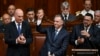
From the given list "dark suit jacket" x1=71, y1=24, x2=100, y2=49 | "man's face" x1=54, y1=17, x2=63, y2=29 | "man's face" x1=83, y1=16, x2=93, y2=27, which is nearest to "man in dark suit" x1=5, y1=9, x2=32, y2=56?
"man's face" x1=54, y1=17, x2=63, y2=29

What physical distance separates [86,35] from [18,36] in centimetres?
118

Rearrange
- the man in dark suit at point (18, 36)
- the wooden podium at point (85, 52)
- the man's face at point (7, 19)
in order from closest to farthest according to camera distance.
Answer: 1. the wooden podium at point (85, 52)
2. the man in dark suit at point (18, 36)
3. the man's face at point (7, 19)

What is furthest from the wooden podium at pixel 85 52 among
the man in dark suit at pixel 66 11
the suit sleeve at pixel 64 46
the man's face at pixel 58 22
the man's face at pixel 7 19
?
the man's face at pixel 7 19

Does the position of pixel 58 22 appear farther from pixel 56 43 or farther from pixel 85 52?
pixel 85 52

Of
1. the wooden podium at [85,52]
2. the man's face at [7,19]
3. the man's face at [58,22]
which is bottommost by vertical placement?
the wooden podium at [85,52]

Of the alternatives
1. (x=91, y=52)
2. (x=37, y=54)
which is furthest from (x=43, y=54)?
(x=91, y=52)

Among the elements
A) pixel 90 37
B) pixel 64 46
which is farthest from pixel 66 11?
pixel 64 46

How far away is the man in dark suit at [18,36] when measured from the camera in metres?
6.44

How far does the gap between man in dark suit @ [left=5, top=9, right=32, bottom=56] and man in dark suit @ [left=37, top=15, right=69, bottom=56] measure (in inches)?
12.3

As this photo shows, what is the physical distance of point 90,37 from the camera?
21.6 ft

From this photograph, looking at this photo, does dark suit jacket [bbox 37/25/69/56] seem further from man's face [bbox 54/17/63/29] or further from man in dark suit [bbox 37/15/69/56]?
man's face [bbox 54/17/63/29]

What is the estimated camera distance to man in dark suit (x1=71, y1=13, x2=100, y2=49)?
6.57 m

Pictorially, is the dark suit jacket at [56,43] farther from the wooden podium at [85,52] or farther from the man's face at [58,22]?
the wooden podium at [85,52]

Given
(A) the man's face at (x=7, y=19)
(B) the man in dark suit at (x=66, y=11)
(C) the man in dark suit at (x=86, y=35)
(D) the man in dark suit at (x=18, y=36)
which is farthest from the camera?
(A) the man's face at (x=7, y=19)
